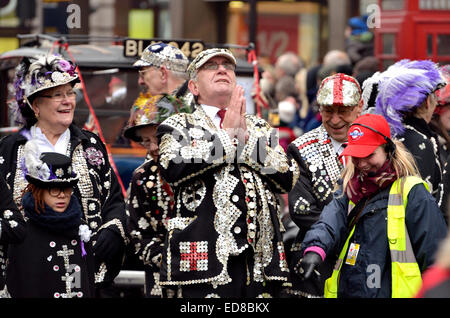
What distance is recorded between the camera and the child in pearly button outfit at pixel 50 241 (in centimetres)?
630

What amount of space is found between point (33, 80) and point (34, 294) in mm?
1427

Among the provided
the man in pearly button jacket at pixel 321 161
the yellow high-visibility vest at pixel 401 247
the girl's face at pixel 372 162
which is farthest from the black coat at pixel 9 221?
the yellow high-visibility vest at pixel 401 247

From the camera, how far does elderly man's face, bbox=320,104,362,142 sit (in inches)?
274

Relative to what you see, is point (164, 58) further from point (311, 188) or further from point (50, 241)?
point (50, 241)

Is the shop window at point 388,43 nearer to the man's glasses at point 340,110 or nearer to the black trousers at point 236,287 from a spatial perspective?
the man's glasses at point 340,110

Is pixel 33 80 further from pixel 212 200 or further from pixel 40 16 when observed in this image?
pixel 40 16

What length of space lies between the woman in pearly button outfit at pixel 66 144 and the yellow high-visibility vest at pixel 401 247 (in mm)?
2010

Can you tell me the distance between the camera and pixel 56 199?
20.9ft

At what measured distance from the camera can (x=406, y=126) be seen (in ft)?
23.7

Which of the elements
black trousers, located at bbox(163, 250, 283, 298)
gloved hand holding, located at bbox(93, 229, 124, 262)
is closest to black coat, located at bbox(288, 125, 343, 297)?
black trousers, located at bbox(163, 250, 283, 298)

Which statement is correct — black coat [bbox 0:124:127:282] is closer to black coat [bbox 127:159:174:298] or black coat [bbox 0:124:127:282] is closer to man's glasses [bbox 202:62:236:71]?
black coat [bbox 127:159:174:298]

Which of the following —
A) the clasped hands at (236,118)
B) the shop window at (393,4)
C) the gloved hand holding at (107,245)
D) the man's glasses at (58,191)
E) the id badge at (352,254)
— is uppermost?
the shop window at (393,4)

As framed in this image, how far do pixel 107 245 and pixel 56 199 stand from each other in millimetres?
726

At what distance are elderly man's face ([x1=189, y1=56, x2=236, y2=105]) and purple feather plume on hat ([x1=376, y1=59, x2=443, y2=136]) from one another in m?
1.47
